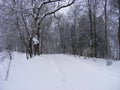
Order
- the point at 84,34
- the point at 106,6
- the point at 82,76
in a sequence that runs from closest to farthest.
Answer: the point at 82,76, the point at 106,6, the point at 84,34

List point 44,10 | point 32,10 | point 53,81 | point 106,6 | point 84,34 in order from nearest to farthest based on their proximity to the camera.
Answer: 1. point 53,81
2. point 32,10
3. point 44,10
4. point 106,6
5. point 84,34

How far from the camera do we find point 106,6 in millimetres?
31141

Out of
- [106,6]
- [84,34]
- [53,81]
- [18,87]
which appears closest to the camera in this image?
[18,87]

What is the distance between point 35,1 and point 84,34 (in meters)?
22.8

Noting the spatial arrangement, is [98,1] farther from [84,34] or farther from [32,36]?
[32,36]

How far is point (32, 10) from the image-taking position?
2061 cm

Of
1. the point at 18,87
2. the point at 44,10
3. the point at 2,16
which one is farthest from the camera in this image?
the point at 44,10

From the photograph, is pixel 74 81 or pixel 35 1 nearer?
pixel 74 81

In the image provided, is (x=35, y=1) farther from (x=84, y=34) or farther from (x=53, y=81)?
(x=84, y=34)

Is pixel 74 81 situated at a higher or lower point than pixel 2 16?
lower

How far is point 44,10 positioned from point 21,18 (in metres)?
5.03

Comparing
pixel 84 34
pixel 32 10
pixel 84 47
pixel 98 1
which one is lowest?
pixel 84 47

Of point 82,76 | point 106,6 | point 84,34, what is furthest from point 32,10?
point 84,34

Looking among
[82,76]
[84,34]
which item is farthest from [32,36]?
[84,34]
